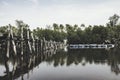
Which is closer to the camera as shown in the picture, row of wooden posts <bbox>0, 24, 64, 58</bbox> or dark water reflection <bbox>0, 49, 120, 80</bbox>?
dark water reflection <bbox>0, 49, 120, 80</bbox>

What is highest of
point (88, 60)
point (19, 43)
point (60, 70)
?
point (19, 43)

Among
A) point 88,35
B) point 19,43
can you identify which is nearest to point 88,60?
point 19,43

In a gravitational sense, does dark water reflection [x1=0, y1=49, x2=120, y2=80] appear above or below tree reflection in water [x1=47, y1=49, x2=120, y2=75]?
above

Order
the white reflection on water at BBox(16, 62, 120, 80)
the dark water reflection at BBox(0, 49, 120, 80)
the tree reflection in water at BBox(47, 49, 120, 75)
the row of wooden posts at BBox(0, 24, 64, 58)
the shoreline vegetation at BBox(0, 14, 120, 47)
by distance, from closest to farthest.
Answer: the white reflection on water at BBox(16, 62, 120, 80) < the dark water reflection at BBox(0, 49, 120, 80) < the tree reflection in water at BBox(47, 49, 120, 75) < the row of wooden posts at BBox(0, 24, 64, 58) < the shoreline vegetation at BBox(0, 14, 120, 47)

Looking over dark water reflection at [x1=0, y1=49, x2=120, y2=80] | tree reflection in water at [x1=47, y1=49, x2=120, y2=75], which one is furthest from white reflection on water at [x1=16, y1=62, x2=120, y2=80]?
tree reflection in water at [x1=47, y1=49, x2=120, y2=75]

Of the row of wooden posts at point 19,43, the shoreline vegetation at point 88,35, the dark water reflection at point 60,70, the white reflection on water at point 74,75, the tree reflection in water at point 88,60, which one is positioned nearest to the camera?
the white reflection on water at point 74,75

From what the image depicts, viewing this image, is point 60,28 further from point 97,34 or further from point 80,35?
point 97,34

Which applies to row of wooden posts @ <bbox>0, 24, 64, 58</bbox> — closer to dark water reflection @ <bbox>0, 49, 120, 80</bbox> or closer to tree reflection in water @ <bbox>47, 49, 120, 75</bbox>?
tree reflection in water @ <bbox>47, 49, 120, 75</bbox>

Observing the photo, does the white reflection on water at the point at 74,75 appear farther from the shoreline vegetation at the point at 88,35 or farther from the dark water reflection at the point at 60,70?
the shoreline vegetation at the point at 88,35

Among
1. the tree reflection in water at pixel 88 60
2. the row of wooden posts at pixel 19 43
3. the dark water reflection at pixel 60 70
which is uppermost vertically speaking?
the row of wooden posts at pixel 19 43

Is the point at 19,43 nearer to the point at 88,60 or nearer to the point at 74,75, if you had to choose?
the point at 88,60

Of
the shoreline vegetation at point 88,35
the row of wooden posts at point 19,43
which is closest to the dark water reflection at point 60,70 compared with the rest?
the row of wooden posts at point 19,43

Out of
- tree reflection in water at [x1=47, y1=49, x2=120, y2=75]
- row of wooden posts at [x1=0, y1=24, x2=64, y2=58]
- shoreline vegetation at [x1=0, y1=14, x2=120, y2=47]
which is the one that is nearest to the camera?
tree reflection in water at [x1=47, y1=49, x2=120, y2=75]

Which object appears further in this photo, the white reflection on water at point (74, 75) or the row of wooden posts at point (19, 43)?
the row of wooden posts at point (19, 43)
